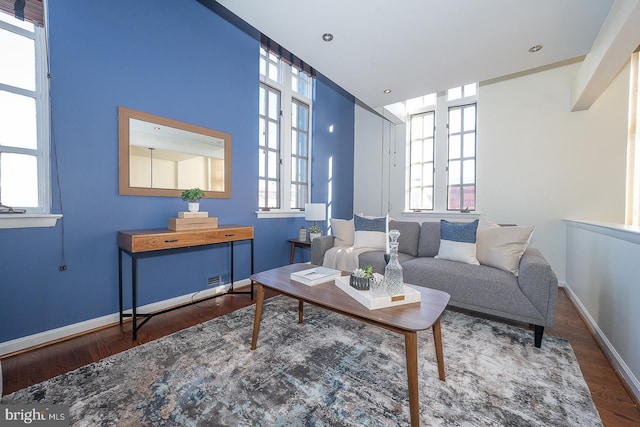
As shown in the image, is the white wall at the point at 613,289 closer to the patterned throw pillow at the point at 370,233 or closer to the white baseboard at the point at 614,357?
the white baseboard at the point at 614,357

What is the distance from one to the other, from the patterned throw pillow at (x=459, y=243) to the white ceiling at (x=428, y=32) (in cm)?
177

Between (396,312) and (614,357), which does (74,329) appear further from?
(614,357)

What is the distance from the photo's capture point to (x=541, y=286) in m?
1.91

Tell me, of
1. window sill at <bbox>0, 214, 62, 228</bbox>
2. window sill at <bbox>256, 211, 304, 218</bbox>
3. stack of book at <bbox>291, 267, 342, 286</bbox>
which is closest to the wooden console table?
window sill at <bbox>0, 214, 62, 228</bbox>

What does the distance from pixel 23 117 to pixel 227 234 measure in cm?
168

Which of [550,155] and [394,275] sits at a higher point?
[550,155]

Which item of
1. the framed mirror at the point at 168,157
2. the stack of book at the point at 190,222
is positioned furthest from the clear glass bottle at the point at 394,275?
the framed mirror at the point at 168,157

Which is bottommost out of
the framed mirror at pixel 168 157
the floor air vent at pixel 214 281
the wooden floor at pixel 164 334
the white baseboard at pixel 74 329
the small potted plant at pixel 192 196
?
the wooden floor at pixel 164 334

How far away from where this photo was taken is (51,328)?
75.2 inches

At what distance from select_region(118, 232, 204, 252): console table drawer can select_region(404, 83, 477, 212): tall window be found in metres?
3.71

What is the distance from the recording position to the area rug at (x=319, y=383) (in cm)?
124

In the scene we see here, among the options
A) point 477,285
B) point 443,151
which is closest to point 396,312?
point 477,285

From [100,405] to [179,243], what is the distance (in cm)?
116

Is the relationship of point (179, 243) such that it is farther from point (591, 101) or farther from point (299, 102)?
point (591, 101)
